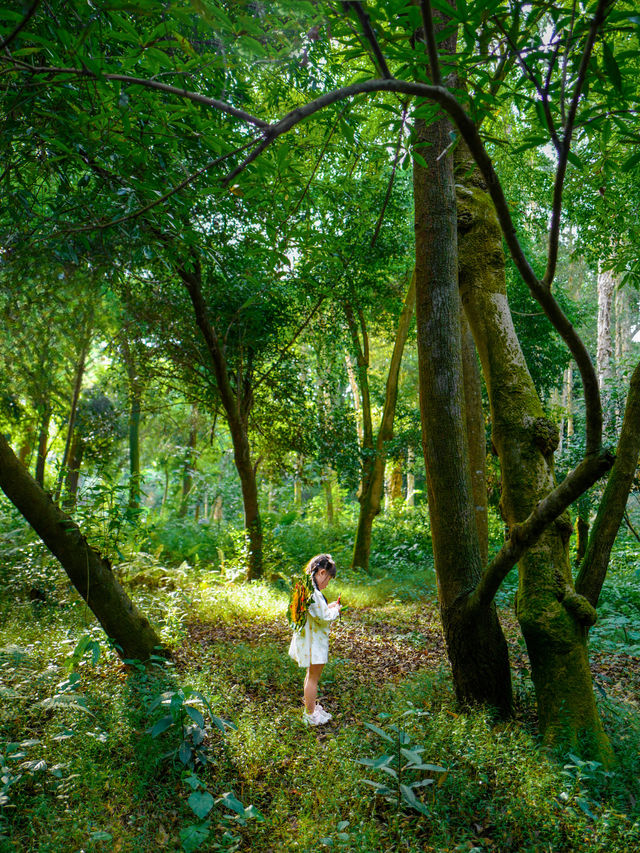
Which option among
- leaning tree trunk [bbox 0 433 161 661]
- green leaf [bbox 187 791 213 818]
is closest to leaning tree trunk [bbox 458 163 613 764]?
green leaf [bbox 187 791 213 818]

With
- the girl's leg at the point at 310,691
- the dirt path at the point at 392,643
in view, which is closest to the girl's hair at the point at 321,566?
the girl's leg at the point at 310,691

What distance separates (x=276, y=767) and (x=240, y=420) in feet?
19.1

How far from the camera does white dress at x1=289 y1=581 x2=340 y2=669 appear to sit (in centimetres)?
450

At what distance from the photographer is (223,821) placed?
2875 millimetres

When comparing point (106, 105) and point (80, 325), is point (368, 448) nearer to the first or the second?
point (80, 325)

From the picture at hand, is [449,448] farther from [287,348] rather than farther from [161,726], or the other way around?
[287,348]

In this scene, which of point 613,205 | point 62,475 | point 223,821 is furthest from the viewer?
point 62,475

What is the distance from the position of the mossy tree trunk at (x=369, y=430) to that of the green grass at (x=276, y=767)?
552 cm

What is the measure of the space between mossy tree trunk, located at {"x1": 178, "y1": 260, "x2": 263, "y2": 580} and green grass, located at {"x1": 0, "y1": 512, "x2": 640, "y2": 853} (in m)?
3.90

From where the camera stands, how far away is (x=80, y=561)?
4156mm

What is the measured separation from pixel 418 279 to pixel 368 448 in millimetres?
6640

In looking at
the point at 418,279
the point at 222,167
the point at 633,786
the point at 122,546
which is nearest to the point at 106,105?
the point at 222,167

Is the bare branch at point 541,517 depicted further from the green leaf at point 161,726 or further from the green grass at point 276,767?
the green leaf at point 161,726

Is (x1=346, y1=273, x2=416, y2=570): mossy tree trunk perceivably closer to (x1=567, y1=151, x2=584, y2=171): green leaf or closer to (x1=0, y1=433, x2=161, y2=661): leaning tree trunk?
(x1=0, y1=433, x2=161, y2=661): leaning tree trunk
